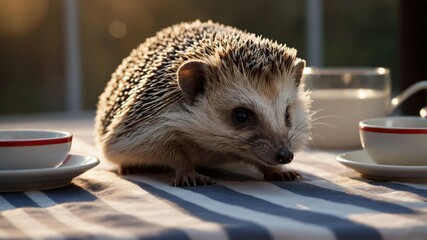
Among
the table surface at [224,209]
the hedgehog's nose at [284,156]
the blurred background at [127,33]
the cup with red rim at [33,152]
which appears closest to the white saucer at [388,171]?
the table surface at [224,209]

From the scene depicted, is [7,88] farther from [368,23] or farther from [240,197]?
[240,197]

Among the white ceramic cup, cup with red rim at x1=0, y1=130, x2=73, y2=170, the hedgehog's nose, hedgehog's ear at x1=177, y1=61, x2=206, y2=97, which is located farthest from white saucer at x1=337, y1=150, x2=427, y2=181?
cup with red rim at x1=0, y1=130, x2=73, y2=170

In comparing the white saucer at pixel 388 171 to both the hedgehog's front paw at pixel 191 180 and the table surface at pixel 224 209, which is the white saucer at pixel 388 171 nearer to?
the table surface at pixel 224 209

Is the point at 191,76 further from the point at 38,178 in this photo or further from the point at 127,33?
the point at 127,33

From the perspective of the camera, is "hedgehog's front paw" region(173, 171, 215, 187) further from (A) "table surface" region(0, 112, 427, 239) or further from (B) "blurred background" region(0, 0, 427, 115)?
(B) "blurred background" region(0, 0, 427, 115)

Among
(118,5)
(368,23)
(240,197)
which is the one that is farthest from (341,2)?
(240,197)
